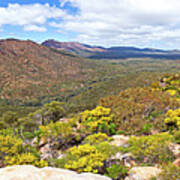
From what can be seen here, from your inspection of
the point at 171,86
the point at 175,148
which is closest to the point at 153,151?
the point at 175,148

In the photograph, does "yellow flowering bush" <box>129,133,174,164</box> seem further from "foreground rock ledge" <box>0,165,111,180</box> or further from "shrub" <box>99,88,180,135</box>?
"shrub" <box>99,88,180,135</box>

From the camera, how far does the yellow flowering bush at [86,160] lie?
664 inches

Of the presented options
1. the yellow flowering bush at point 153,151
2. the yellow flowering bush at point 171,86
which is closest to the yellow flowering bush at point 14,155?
the yellow flowering bush at point 153,151

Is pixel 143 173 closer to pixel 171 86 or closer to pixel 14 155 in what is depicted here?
pixel 14 155

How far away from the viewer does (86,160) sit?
17391mm

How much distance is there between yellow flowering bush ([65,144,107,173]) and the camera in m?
16.9

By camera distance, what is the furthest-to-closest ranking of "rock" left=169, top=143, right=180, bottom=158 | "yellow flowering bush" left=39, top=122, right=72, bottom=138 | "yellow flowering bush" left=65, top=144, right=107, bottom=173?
"yellow flowering bush" left=39, top=122, right=72, bottom=138, "rock" left=169, top=143, right=180, bottom=158, "yellow flowering bush" left=65, top=144, right=107, bottom=173

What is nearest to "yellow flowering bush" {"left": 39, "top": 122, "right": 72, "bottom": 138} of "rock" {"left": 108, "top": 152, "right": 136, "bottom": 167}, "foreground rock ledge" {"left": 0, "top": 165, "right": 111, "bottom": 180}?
"rock" {"left": 108, "top": 152, "right": 136, "bottom": 167}

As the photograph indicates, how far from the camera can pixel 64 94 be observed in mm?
164625

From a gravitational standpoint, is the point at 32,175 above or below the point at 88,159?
above

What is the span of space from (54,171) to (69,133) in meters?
17.6

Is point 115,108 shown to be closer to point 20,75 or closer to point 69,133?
point 69,133

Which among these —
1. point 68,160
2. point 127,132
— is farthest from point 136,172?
point 127,132

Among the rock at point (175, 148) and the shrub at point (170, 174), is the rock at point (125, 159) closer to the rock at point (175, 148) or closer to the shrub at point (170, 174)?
the rock at point (175, 148)
